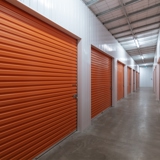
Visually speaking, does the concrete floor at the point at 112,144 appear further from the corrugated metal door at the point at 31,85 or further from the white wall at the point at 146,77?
the white wall at the point at 146,77

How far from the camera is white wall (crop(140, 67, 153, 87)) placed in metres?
19.6

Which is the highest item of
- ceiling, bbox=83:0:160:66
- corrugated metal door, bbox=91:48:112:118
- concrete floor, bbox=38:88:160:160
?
ceiling, bbox=83:0:160:66

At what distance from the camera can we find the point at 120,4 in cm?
350

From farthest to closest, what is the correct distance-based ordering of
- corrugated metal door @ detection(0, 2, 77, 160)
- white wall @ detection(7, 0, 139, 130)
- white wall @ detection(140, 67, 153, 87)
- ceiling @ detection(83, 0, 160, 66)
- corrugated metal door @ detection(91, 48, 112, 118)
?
white wall @ detection(140, 67, 153, 87) → corrugated metal door @ detection(91, 48, 112, 118) → ceiling @ detection(83, 0, 160, 66) → white wall @ detection(7, 0, 139, 130) → corrugated metal door @ detection(0, 2, 77, 160)

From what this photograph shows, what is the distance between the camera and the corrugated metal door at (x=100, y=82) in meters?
3.99

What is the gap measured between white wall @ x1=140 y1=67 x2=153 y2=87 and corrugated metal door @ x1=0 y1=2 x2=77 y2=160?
69.5ft

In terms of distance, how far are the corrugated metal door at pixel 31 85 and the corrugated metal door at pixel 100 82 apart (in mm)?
1402

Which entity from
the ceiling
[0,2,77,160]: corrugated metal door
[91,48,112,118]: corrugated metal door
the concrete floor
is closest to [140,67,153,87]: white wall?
the ceiling

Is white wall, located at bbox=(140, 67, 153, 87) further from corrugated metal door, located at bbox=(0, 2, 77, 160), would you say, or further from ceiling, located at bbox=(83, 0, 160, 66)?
corrugated metal door, located at bbox=(0, 2, 77, 160)

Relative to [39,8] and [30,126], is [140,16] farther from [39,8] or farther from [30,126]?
[30,126]

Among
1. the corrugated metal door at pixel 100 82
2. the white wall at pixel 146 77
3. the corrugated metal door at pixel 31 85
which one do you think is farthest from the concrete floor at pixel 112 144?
the white wall at pixel 146 77

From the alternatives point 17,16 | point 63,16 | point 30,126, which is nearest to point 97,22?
point 63,16

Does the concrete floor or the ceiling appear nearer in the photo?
the concrete floor

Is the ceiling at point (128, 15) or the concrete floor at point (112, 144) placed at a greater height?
the ceiling at point (128, 15)
